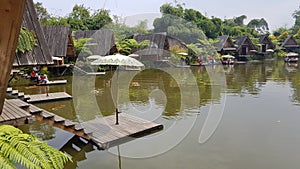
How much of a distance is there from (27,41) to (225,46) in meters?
31.1

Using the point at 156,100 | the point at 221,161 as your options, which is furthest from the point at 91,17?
the point at 221,161

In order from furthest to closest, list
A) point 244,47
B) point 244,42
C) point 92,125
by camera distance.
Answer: point 244,47 < point 244,42 < point 92,125

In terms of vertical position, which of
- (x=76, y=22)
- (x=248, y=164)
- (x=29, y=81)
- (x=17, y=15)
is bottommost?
(x=248, y=164)

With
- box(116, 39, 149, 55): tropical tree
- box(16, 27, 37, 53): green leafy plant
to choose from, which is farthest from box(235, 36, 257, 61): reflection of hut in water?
box(16, 27, 37, 53): green leafy plant

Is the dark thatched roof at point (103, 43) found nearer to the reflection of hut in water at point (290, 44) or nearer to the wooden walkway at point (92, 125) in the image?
the wooden walkway at point (92, 125)

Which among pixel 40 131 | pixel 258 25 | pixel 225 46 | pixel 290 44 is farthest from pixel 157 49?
pixel 258 25

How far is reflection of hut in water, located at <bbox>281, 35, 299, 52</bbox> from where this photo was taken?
41.1m

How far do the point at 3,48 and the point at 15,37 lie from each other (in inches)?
2.9

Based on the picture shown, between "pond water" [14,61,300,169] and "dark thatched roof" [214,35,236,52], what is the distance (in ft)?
67.9

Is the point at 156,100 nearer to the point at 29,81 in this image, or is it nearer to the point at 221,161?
the point at 221,161

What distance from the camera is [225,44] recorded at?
108ft

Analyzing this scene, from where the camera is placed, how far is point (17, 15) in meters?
1.14

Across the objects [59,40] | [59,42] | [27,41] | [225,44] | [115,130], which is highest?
[225,44]

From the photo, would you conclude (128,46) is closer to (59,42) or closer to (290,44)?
(59,42)
